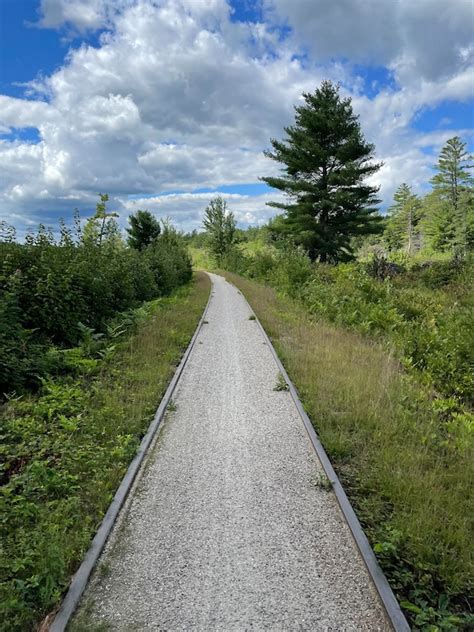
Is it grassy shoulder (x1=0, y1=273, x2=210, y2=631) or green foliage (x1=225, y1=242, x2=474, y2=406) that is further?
green foliage (x1=225, y1=242, x2=474, y2=406)

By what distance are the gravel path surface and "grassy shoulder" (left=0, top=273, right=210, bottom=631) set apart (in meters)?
0.30

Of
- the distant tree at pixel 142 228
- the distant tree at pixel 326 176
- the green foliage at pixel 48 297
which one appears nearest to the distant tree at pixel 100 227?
the green foliage at pixel 48 297

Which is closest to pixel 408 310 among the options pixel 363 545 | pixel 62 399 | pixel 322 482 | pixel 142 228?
pixel 322 482

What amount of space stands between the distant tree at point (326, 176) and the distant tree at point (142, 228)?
43.6ft

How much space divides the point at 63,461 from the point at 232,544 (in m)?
2.15

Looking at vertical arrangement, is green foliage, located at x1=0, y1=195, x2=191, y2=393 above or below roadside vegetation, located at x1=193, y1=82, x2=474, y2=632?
above

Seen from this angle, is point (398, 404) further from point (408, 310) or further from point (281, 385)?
point (408, 310)

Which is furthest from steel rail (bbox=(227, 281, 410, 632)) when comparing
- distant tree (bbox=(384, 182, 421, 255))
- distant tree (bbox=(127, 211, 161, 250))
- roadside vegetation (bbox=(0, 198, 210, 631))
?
distant tree (bbox=(384, 182, 421, 255))

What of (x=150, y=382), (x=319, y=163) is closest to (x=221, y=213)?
(x=319, y=163)

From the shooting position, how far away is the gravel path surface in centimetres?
253

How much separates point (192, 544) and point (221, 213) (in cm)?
4981

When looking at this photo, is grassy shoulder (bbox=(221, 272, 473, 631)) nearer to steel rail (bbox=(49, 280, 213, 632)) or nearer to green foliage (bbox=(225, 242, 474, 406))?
green foliage (bbox=(225, 242, 474, 406))

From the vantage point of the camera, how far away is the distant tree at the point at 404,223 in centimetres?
7444

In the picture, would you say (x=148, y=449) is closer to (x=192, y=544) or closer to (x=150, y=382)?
(x=192, y=544)
